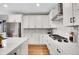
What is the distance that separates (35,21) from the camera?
583 cm

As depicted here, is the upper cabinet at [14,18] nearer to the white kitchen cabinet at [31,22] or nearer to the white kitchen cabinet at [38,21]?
the white kitchen cabinet at [31,22]

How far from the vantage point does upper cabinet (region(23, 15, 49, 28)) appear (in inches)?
225

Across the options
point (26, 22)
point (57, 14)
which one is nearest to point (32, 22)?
point (26, 22)

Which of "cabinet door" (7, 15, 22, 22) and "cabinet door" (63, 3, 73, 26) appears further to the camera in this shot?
"cabinet door" (7, 15, 22, 22)

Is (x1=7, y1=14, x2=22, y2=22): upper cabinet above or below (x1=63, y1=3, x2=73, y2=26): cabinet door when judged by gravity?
above

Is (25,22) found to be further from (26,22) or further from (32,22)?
(32,22)

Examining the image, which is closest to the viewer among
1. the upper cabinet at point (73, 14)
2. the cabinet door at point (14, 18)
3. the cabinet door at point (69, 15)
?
the upper cabinet at point (73, 14)

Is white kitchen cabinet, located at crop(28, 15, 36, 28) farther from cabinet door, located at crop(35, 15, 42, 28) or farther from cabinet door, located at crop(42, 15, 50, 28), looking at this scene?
cabinet door, located at crop(42, 15, 50, 28)

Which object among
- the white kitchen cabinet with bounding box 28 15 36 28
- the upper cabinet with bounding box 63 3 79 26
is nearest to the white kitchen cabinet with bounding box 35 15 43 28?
the white kitchen cabinet with bounding box 28 15 36 28

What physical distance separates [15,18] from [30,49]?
1835 millimetres

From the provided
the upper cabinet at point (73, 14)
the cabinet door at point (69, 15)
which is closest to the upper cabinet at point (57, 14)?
the cabinet door at point (69, 15)

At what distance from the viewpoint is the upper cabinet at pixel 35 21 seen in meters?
5.72

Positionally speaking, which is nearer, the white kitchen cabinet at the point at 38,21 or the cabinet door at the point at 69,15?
the cabinet door at the point at 69,15

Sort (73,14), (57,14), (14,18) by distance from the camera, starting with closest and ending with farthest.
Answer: (73,14) < (57,14) < (14,18)
